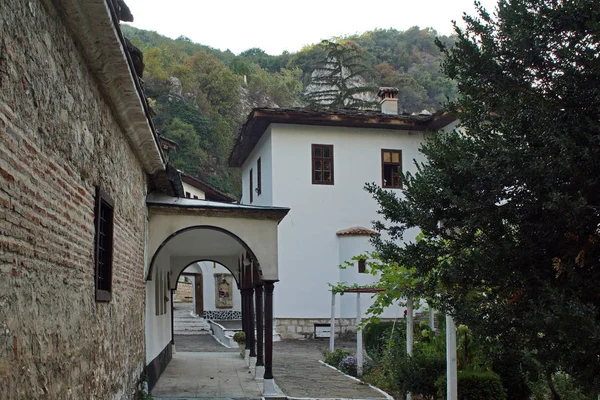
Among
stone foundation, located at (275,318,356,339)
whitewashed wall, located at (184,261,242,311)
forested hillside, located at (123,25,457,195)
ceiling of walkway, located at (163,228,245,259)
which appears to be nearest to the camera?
ceiling of walkway, located at (163,228,245,259)

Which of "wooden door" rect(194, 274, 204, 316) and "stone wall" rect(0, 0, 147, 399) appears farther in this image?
"wooden door" rect(194, 274, 204, 316)

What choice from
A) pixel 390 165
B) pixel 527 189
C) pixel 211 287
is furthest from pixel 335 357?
pixel 211 287

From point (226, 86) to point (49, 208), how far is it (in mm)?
50344

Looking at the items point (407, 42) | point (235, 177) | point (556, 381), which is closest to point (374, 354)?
point (556, 381)

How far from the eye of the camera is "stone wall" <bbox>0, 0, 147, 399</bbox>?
3.04 meters

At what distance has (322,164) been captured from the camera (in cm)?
2078

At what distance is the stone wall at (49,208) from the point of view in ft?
9.97

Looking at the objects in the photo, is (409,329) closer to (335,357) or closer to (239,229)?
(239,229)

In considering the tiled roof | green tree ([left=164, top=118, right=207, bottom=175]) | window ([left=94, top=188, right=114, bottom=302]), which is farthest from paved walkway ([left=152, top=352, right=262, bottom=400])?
green tree ([left=164, top=118, right=207, bottom=175])

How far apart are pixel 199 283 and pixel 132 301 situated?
25411mm

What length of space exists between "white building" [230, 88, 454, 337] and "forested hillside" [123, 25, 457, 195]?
47.1 ft

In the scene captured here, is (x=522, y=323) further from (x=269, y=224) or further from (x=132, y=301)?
(x=269, y=224)

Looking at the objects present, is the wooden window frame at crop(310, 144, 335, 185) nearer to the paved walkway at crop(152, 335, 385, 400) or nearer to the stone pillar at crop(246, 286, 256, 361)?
the paved walkway at crop(152, 335, 385, 400)

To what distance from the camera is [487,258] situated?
14.9 ft
